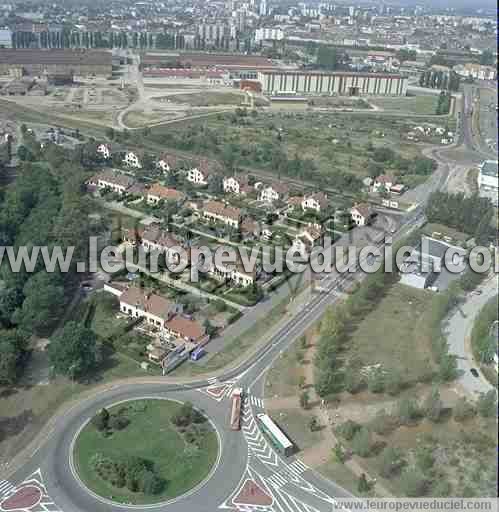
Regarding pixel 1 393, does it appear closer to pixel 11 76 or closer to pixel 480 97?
pixel 11 76

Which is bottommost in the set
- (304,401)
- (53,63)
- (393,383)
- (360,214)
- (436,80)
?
(304,401)

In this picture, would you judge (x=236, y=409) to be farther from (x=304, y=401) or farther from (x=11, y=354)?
(x=11, y=354)

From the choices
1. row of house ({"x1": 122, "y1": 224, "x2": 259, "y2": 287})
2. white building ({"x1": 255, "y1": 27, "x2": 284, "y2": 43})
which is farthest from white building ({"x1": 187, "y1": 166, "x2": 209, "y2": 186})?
white building ({"x1": 255, "y1": 27, "x2": 284, "y2": 43})

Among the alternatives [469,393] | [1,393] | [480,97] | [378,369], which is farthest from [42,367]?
[480,97]

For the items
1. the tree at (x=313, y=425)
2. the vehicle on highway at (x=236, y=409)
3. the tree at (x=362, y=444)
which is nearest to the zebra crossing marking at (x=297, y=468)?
the tree at (x=313, y=425)

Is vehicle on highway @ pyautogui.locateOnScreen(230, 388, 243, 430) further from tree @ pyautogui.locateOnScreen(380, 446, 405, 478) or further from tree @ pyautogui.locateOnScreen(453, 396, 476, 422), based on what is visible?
tree @ pyautogui.locateOnScreen(453, 396, 476, 422)

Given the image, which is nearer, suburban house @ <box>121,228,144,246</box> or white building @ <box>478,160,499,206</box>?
suburban house @ <box>121,228,144,246</box>

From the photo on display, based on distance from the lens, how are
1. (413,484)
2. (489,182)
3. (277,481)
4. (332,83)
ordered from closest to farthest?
(413,484) → (277,481) → (489,182) → (332,83)

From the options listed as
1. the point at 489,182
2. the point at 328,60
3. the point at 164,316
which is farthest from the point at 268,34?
the point at 164,316
